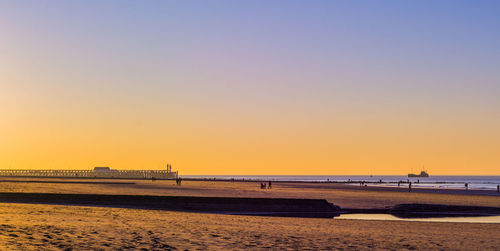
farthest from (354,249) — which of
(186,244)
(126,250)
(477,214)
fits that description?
(477,214)

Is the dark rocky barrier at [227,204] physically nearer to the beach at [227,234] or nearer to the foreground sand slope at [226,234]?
the beach at [227,234]

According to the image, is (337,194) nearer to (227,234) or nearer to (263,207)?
(263,207)

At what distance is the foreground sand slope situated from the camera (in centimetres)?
1908

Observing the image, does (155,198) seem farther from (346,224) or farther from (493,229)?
(493,229)

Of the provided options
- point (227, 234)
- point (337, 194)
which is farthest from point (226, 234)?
point (337, 194)

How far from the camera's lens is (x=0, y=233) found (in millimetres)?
20688

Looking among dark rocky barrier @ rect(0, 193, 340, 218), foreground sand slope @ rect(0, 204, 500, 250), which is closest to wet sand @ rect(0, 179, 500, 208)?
dark rocky barrier @ rect(0, 193, 340, 218)

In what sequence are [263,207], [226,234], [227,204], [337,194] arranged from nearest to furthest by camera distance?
[226,234], [263,207], [227,204], [337,194]

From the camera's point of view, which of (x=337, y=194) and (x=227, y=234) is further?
(x=337, y=194)

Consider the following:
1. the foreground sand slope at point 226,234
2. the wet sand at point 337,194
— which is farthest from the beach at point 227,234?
the wet sand at point 337,194

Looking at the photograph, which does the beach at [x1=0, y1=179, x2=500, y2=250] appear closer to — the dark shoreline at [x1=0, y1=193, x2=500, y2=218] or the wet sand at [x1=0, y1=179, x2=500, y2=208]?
the dark shoreline at [x1=0, y1=193, x2=500, y2=218]

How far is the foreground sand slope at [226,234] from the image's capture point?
19.1 m

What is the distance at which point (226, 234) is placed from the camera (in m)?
23.1

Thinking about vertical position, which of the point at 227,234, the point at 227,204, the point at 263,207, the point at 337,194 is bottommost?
the point at 337,194
